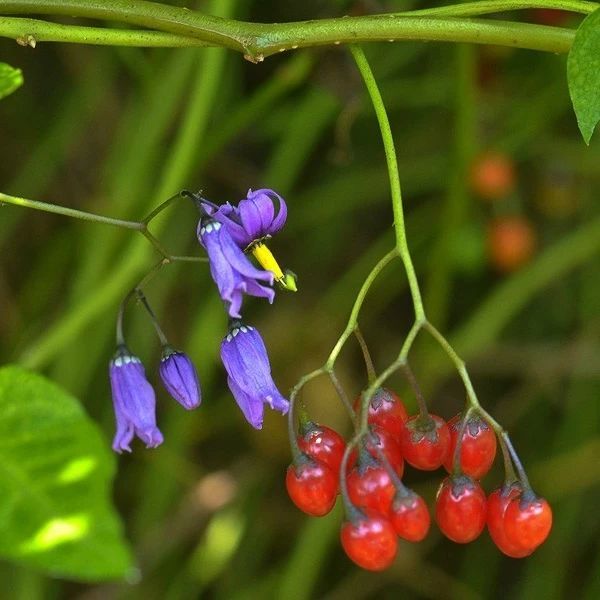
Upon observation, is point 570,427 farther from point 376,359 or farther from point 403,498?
point 403,498

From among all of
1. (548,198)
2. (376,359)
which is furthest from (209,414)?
(548,198)

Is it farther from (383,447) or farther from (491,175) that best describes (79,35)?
(491,175)

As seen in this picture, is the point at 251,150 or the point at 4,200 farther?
the point at 251,150

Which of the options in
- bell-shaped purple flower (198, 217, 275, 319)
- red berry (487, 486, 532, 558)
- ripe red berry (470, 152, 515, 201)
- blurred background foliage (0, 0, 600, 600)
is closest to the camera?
bell-shaped purple flower (198, 217, 275, 319)

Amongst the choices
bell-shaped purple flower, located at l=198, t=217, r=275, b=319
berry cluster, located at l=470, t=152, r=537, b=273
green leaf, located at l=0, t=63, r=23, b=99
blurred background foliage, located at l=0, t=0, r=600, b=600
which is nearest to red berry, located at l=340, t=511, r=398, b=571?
bell-shaped purple flower, located at l=198, t=217, r=275, b=319

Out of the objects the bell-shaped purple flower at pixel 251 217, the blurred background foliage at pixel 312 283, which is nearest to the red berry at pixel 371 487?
the bell-shaped purple flower at pixel 251 217

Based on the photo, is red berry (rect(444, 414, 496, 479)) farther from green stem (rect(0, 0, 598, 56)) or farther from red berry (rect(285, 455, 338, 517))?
green stem (rect(0, 0, 598, 56))
